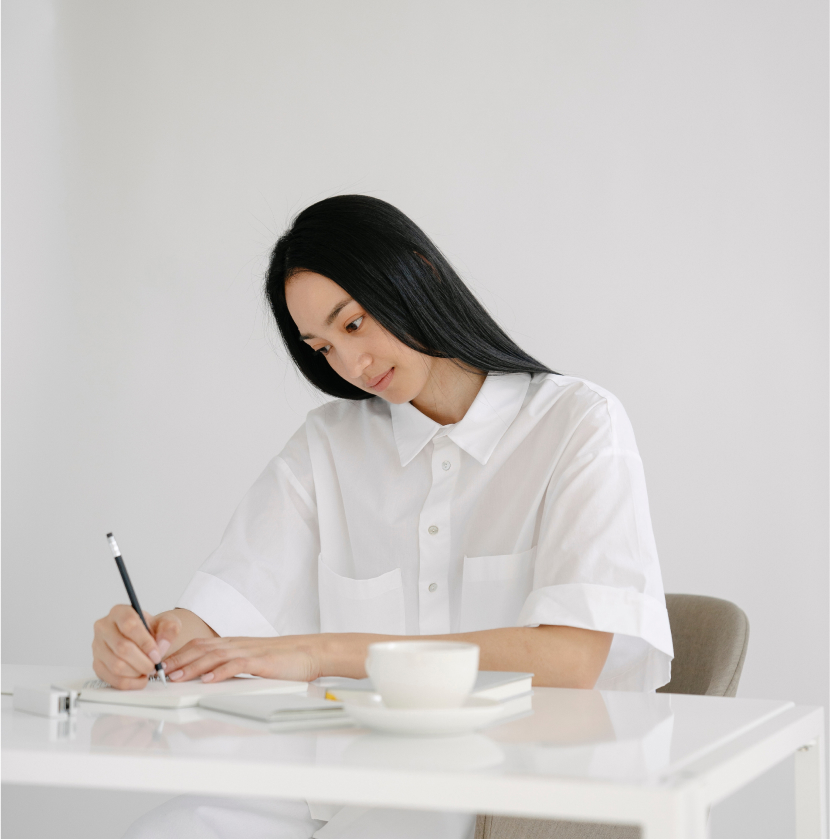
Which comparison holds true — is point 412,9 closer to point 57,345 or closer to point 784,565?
point 57,345

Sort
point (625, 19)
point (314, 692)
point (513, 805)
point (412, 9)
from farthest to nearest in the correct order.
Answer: point (412, 9) → point (625, 19) → point (314, 692) → point (513, 805)

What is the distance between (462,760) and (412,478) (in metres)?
0.90

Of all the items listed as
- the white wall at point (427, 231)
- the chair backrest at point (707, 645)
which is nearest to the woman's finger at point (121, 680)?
the chair backrest at point (707, 645)

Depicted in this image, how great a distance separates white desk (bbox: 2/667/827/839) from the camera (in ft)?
1.65

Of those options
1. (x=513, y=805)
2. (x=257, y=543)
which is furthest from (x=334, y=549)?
(x=513, y=805)

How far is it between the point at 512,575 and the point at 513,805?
2.66ft

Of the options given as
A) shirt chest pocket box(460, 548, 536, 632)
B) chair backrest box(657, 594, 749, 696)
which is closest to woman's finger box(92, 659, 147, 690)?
shirt chest pocket box(460, 548, 536, 632)

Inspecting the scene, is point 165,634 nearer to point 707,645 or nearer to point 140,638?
point 140,638

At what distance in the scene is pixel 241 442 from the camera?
100 inches

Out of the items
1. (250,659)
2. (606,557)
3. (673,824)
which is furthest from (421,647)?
(606,557)

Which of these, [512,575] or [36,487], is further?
[36,487]

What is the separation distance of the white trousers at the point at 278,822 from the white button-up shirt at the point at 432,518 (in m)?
0.27

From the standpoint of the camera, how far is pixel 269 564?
1.41 metres

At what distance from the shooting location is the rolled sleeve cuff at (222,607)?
128 cm
